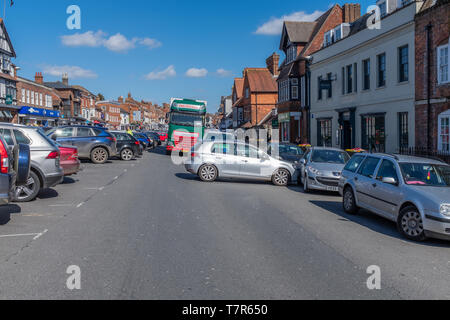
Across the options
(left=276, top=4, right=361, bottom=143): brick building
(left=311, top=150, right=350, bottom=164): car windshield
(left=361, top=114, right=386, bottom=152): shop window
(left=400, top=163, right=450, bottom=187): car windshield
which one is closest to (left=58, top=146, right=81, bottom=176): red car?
(left=311, top=150, right=350, bottom=164): car windshield

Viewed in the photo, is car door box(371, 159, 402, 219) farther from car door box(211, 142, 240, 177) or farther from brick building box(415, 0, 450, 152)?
brick building box(415, 0, 450, 152)

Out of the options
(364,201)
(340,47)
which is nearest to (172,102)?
(340,47)

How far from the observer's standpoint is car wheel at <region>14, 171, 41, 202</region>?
430 inches

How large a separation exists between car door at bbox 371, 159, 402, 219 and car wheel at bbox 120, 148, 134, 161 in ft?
61.8

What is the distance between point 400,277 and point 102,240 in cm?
445

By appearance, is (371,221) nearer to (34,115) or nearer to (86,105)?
(34,115)

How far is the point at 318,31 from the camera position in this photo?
3556cm

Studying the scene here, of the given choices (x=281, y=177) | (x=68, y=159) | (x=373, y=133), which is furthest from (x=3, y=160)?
(x=373, y=133)

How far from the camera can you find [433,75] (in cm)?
Answer: 1911

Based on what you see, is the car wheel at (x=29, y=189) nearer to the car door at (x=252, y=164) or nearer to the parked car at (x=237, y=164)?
the parked car at (x=237, y=164)

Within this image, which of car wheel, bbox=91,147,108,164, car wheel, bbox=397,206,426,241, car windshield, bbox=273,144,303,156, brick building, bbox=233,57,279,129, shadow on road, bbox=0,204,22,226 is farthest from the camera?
brick building, bbox=233,57,279,129

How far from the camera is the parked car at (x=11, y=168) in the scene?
25.6ft

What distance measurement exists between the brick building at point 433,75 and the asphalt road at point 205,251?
30.9 ft
